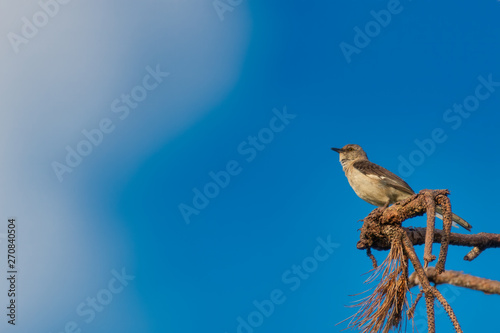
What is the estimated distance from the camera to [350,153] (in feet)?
35.5

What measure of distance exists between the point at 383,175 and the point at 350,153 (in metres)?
2.13

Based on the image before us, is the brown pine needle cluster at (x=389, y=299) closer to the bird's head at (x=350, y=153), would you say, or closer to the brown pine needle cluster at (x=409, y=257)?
the brown pine needle cluster at (x=409, y=257)

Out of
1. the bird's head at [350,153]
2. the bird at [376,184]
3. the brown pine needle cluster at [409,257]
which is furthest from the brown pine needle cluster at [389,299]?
the bird's head at [350,153]

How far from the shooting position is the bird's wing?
8.39 meters

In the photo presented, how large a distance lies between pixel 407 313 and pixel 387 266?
44cm

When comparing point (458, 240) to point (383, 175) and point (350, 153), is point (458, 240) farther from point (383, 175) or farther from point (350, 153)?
point (350, 153)

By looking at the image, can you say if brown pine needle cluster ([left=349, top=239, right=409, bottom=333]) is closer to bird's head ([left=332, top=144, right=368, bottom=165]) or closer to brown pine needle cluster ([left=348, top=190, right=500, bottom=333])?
brown pine needle cluster ([left=348, top=190, right=500, bottom=333])

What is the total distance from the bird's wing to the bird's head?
39.9 inches

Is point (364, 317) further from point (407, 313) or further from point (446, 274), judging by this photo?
point (446, 274)

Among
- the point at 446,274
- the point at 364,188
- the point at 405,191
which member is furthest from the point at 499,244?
the point at 364,188

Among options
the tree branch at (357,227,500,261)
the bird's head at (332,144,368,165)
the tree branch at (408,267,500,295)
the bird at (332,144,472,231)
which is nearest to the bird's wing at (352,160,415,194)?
the bird at (332,144,472,231)

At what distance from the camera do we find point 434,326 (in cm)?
273

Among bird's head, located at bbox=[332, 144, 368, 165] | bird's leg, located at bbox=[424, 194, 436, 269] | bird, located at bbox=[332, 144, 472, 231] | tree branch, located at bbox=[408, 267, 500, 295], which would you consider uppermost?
bird's head, located at bbox=[332, 144, 368, 165]

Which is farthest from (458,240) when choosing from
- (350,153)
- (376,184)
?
(350,153)
